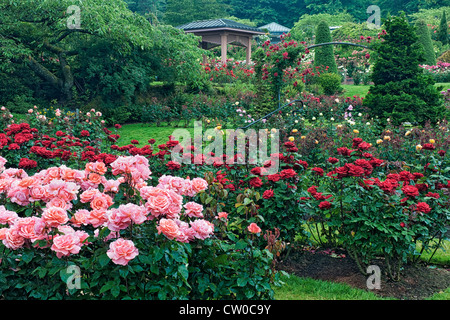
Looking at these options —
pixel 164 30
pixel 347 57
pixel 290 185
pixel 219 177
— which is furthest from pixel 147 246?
pixel 347 57

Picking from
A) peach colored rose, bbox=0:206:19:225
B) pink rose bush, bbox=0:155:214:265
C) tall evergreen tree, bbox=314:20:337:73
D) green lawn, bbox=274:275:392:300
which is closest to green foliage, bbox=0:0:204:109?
tall evergreen tree, bbox=314:20:337:73

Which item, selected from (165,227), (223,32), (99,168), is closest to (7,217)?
(99,168)

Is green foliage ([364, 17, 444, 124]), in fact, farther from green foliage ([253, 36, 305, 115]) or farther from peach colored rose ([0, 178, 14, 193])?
peach colored rose ([0, 178, 14, 193])

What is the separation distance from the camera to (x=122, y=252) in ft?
5.68

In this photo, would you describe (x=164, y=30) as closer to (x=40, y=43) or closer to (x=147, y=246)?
(x=40, y=43)

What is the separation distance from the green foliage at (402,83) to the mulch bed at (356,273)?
16.1 feet

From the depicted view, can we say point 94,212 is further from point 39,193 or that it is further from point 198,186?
point 198,186

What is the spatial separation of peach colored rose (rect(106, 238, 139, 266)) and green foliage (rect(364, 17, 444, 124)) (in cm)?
701

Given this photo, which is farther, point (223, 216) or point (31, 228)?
point (223, 216)

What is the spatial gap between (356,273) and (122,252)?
2.21 metres

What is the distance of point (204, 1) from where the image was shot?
3100 centimetres

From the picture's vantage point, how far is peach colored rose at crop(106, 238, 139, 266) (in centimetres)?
173

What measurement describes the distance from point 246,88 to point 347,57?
9.14 meters

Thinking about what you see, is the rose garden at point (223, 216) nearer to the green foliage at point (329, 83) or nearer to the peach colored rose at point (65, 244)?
the peach colored rose at point (65, 244)
